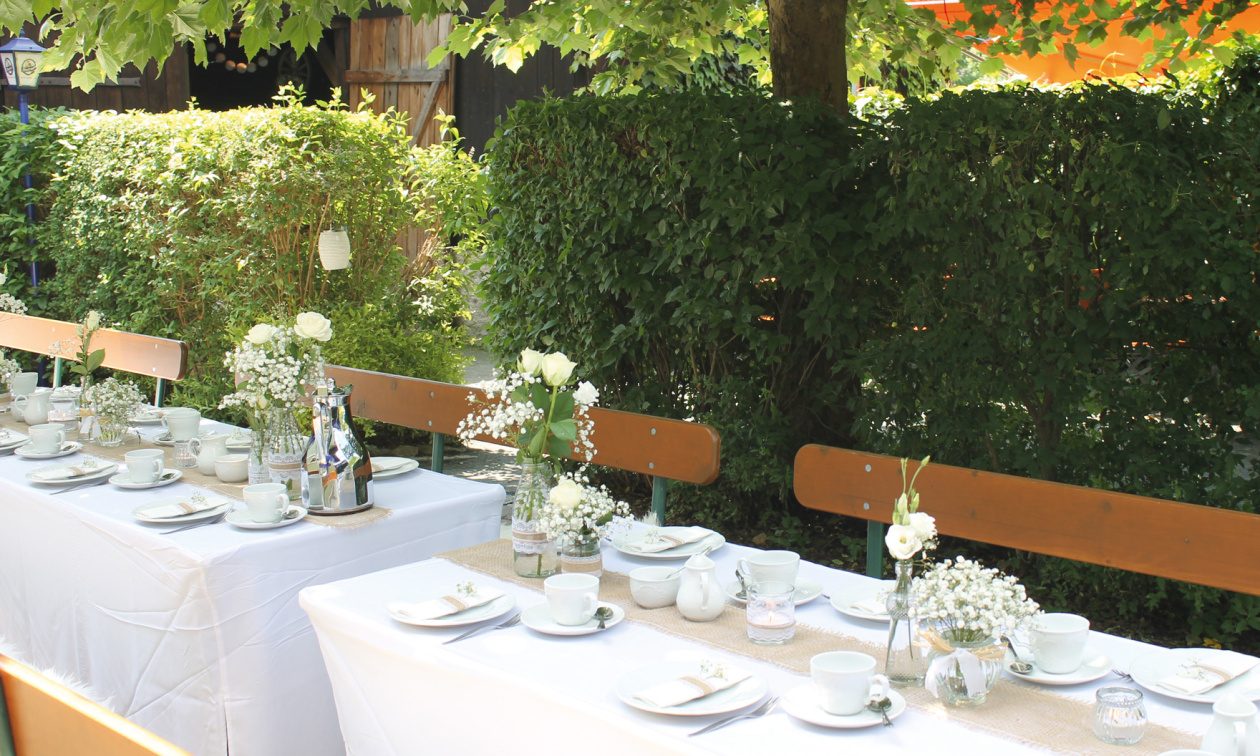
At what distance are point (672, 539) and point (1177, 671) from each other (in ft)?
3.65

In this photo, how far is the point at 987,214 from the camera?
3.56 metres

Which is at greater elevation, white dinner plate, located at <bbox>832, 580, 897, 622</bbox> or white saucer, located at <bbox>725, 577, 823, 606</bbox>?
white dinner plate, located at <bbox>832, 580, 897, 622</bbox>

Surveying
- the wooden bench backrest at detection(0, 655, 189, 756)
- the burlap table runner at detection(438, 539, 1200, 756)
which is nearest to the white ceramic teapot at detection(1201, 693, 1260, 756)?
the burlap table runner at detection(438, 539, 1200, 756)

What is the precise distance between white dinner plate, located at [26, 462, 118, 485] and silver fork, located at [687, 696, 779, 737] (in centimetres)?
216

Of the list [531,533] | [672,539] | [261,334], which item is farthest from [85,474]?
[672,539]

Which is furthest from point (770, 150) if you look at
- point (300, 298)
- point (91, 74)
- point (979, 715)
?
point (300, 298)

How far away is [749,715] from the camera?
1.62 meters

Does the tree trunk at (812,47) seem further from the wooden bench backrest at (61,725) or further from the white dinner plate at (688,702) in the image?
the wooden bench backrest at (61,725)

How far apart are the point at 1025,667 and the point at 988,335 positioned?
2.08 meters

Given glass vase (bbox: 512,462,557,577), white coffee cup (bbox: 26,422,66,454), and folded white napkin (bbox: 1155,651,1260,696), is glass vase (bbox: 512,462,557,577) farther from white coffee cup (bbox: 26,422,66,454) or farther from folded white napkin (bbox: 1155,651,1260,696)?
white coffee cup (bbox: 26,422,66,454)

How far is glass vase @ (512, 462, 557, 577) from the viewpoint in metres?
2.28

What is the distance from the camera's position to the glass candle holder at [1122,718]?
4.95 feet

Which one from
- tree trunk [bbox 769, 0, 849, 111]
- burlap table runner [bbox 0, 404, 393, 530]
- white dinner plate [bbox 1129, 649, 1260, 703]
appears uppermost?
tree trunk [bbox 769, 0, 849, 111]

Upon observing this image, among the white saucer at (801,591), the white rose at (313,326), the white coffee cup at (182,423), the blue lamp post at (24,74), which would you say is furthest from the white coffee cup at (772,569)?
the blue lamp post at (24,74)
